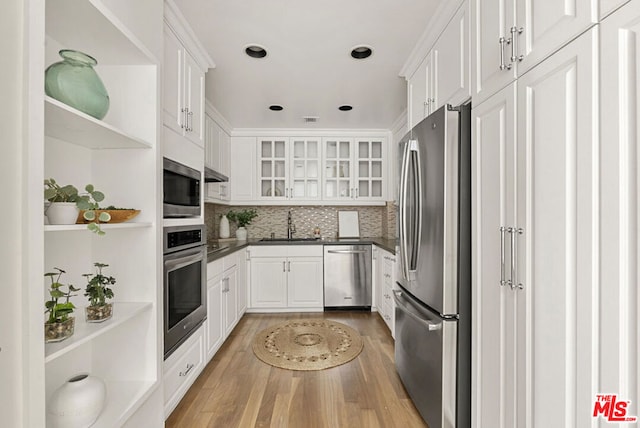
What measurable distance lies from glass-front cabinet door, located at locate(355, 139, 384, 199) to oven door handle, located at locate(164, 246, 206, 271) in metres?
2.81

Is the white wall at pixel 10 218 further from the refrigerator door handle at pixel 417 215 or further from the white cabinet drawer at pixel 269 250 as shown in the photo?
the white cabinet drawer at pixel 269 250

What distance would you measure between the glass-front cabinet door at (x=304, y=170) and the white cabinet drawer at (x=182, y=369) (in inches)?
100

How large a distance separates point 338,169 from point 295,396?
10.1 ft

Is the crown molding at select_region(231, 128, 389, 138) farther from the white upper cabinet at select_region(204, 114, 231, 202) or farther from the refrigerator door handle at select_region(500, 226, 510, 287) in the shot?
the refrigerator door handle at select_region(500, 226, 510, 287)

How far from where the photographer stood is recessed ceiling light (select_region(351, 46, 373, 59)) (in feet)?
7.83

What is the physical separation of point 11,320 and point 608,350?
1.55 m

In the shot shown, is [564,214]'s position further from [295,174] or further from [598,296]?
[295,174]

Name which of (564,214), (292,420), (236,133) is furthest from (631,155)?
(236,133)

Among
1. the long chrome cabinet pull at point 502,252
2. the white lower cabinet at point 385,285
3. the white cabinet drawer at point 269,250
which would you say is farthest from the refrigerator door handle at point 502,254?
the white cabinet drawer at point 269,250

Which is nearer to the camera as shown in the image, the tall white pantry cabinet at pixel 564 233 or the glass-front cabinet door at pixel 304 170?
the tall white pantry cabinet at pixel 564 233

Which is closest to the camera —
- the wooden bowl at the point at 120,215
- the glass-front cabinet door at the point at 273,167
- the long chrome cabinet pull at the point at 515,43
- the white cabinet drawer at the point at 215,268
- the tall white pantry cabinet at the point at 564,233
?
the tall white pantry cabinet at the point at 564,233

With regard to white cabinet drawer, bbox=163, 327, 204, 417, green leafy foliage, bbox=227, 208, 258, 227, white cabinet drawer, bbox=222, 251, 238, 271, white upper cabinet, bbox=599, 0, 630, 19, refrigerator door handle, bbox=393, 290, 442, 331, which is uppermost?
white upper cabinet, bbox=599, 0, 630, 19

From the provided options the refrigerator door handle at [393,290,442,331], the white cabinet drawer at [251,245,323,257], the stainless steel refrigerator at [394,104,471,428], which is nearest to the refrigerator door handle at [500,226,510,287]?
the stainless steel refrigerator at [394,104,471,428]

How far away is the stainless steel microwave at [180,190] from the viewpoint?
1.83 metres
